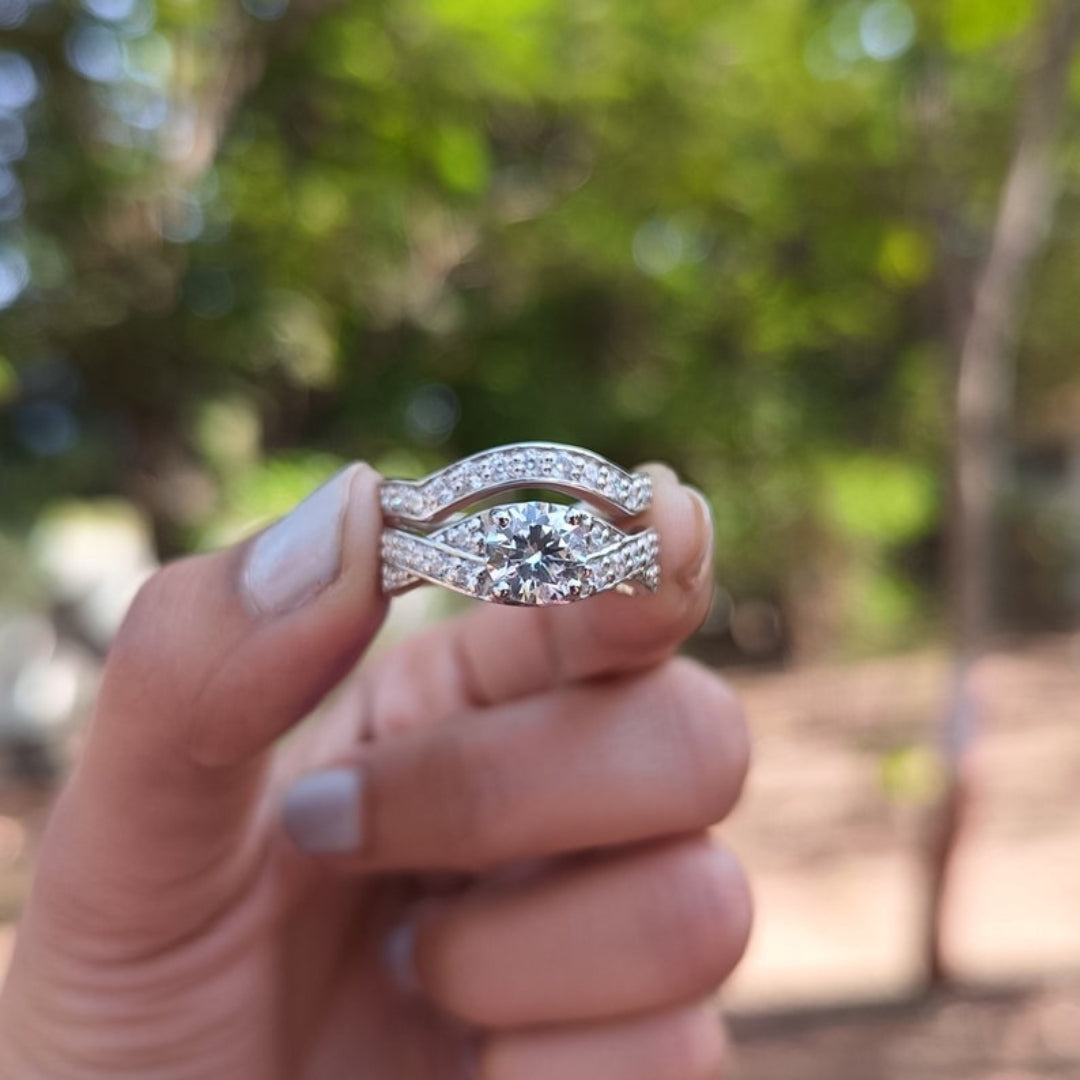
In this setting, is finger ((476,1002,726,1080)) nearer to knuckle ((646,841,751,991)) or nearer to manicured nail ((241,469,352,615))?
knuckle ((646,841,751,991))

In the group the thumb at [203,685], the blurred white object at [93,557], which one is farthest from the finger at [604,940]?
the blurred white object at [93,557]

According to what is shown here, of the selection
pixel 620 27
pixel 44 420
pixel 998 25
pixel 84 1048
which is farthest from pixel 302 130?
pixel 84 1048

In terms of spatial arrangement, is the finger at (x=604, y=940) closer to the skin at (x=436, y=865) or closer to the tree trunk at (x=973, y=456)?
the skin at (x=436, y=865)

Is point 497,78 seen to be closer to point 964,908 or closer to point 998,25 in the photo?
point 998,25

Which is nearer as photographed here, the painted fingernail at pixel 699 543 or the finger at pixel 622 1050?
the painted fingernail at pixel 699 543

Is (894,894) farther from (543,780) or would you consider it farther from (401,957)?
(543,780)

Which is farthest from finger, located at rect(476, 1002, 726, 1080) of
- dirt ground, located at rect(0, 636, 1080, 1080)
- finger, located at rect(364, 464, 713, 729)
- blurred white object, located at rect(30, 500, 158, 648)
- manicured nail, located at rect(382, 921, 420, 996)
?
blurred white object, located at rect(30, 500, 158, 648)
